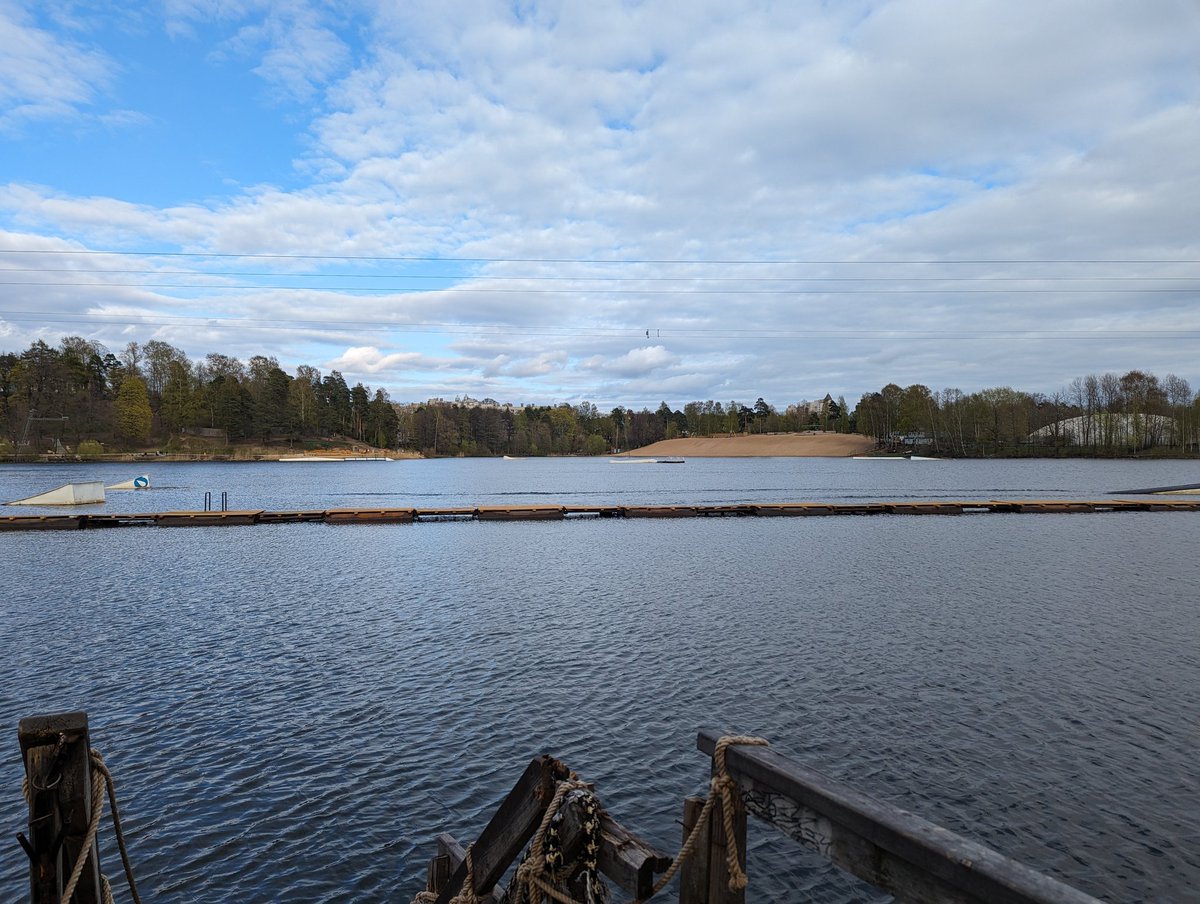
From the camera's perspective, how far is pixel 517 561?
1181 inches

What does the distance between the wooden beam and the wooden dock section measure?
142 ft

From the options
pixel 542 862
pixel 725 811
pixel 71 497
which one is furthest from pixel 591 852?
pixel 71 497

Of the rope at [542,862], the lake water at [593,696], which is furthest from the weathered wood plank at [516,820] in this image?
the lake water at [593,696]

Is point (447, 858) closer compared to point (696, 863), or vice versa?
point (696, 863)

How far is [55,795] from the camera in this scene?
389 centimetres

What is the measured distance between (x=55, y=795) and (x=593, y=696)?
32.6ft

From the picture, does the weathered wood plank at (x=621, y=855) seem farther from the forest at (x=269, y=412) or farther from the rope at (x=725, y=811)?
the forest at (x=269, y=412)

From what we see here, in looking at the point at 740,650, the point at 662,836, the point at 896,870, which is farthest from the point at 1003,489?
the point at 896,870

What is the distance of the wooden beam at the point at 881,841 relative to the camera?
2.30 m

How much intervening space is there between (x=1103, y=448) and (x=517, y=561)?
160m

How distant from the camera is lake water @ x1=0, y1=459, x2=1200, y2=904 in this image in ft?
27.6

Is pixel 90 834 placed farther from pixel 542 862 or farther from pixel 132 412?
pixel 132 412

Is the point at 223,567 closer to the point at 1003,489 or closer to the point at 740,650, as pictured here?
the point at 740,650

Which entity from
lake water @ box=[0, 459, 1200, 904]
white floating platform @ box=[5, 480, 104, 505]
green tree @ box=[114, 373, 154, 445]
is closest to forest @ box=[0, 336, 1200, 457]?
green tree @ box=[114, 373, 154, 445]
